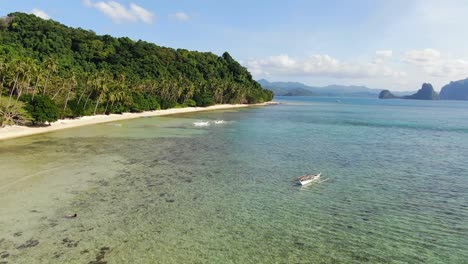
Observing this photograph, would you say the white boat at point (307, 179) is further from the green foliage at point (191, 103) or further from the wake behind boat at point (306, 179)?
the green foliage at point (191, 103)

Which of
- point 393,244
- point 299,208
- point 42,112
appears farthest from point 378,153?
point 42,112

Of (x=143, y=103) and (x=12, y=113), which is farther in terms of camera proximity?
(x=143, y=103)

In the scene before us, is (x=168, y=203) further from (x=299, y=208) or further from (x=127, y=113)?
(x=127, y=113)

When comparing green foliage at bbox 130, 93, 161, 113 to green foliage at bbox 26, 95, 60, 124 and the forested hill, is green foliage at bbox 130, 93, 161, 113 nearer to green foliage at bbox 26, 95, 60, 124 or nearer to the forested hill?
the forested hill

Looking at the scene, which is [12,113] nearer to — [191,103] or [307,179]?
[307,179]

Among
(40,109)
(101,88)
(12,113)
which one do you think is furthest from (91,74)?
(12,113)

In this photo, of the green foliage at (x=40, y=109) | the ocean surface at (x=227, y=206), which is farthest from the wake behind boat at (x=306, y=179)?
the green foliage at (x=40, y=109)
